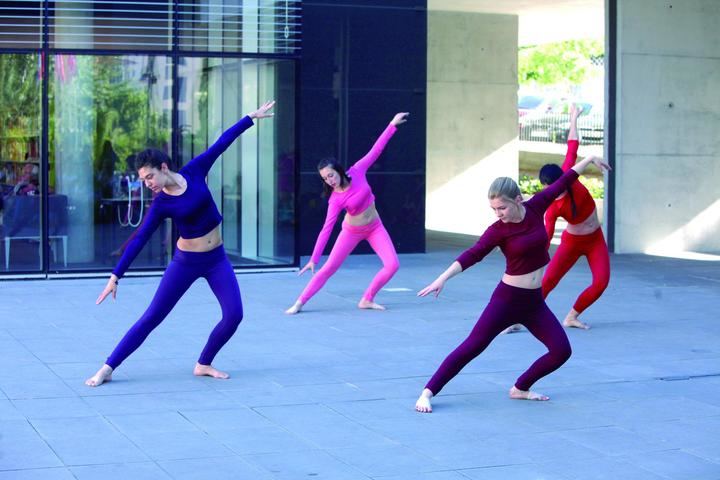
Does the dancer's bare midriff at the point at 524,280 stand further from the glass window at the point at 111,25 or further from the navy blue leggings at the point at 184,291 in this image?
the glass window at the point at 111,25

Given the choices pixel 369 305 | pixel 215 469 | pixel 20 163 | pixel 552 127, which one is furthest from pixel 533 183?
pixel 215 469

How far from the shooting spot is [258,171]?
A: 16.5 m

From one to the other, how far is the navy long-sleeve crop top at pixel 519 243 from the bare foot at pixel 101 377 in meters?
2.69

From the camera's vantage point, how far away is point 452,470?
20.4 ft

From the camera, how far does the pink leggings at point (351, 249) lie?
12227mm

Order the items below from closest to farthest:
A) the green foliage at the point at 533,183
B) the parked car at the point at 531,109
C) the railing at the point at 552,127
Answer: the green foliage at the point at 533,183 < the railing at the point at 552,127 < the parked car at the point at 531,109

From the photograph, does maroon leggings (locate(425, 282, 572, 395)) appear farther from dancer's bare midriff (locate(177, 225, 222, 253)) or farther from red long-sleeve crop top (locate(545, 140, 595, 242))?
red long-sleeve crop top (locate(545, 140, 595, 242))

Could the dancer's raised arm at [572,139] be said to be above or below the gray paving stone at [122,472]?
above

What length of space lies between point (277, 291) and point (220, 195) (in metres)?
2.63

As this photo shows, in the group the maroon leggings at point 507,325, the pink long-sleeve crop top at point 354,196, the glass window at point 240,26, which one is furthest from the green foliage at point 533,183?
the maroon leggings at point 507,325

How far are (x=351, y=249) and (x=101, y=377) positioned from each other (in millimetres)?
4426

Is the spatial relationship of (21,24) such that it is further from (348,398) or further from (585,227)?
(348,398)

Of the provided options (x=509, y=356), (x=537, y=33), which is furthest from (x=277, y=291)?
(x=537, y=33)

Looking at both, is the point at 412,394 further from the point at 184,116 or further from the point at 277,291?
the point at 184,116
